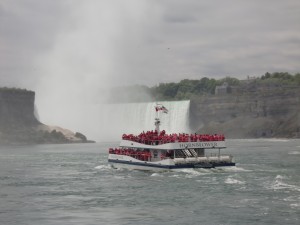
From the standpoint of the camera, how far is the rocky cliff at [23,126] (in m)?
170

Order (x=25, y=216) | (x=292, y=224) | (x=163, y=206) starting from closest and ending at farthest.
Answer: (x=292, y=224), (x=25, y=216), (x=163, y=206)

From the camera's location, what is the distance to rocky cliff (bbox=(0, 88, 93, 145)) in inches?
6698

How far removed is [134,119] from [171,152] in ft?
405

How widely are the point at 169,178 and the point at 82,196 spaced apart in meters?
11.6

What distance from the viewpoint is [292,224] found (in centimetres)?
3231

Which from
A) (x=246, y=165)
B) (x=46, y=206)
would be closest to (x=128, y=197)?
(x=46, y=206)

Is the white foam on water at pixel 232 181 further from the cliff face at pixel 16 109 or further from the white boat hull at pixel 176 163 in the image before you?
the cliff face at pixel 16 109

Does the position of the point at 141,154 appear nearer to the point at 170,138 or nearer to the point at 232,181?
the point at 170,138

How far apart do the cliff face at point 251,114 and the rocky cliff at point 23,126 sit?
38907mm

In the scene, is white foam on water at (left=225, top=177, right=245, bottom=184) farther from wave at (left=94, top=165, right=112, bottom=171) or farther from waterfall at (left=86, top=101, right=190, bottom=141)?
waterfall at (left=86, top=101, right=190, bottom=141)

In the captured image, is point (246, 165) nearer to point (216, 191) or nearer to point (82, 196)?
point (216, 191)

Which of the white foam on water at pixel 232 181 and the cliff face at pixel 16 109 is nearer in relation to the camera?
the white foam on water at pixel 232 181

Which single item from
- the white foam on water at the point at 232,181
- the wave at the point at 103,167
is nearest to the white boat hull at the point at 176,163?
the wave at the point at 103,167

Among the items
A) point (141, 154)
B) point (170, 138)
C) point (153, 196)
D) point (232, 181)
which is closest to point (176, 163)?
point (170, 138)
